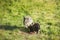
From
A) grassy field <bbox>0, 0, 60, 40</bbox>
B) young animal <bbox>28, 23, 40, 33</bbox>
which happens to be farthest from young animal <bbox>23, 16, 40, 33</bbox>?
grassy field <bbox>0, 0, 60, 40</bbox>

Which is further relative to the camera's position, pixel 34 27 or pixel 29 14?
pixel 29 14

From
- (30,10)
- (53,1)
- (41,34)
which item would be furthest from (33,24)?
(53,1)

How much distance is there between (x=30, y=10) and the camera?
1153cm

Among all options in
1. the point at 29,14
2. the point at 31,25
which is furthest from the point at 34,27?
the point at 29,14

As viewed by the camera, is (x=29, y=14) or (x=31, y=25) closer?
(x=31, y=25)

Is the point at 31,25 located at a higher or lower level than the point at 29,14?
lower

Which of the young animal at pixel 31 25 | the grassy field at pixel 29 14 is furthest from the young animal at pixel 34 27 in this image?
the grassy field at pixel 29 14

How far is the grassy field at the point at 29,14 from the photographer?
9.16m

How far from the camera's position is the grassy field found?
916 cm

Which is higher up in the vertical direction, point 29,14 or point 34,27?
point 29,14

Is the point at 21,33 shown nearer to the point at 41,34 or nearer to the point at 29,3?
the point at 41,34

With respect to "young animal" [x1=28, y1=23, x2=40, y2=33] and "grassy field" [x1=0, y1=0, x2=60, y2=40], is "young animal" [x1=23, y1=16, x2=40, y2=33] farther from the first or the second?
"grassy field" [x1=0, y1=0, x2=60, y2=40]

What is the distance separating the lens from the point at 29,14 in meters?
11.1

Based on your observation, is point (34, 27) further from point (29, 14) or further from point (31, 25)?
point (29, 14)
